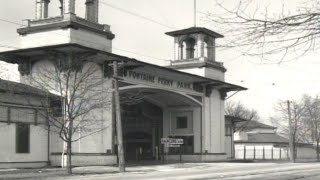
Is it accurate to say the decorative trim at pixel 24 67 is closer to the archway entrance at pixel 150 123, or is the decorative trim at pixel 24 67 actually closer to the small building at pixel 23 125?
the small building at pixel 23 125

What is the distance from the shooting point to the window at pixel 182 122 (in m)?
56.0

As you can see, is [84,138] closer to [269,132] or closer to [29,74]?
[29,74]

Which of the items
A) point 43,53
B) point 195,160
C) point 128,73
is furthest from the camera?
point 195,160

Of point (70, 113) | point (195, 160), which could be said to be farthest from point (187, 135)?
point (70, 113)

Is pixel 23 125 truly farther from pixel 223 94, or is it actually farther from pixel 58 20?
pixel 223 94

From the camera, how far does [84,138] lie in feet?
129

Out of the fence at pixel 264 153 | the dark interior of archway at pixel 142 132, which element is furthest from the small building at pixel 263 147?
the dark interior of archway at pixel 142 132

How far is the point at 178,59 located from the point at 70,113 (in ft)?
88.1

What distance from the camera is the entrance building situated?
38.8m

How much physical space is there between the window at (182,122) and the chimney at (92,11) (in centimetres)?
1757

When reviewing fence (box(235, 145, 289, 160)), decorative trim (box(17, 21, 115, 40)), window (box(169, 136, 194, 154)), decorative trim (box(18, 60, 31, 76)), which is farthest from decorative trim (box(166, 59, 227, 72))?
fence (box(235, 145, 289, 160))

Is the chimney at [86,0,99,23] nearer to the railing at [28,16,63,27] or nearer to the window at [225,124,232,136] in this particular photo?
the railing at [28,16,63,27]

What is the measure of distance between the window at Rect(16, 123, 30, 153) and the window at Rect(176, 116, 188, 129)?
21.6m

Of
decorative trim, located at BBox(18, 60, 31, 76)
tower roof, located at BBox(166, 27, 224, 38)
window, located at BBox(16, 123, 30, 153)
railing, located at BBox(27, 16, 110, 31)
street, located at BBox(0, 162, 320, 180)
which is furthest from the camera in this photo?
tower roof, located at BBox(166, 27, 224, 38)
